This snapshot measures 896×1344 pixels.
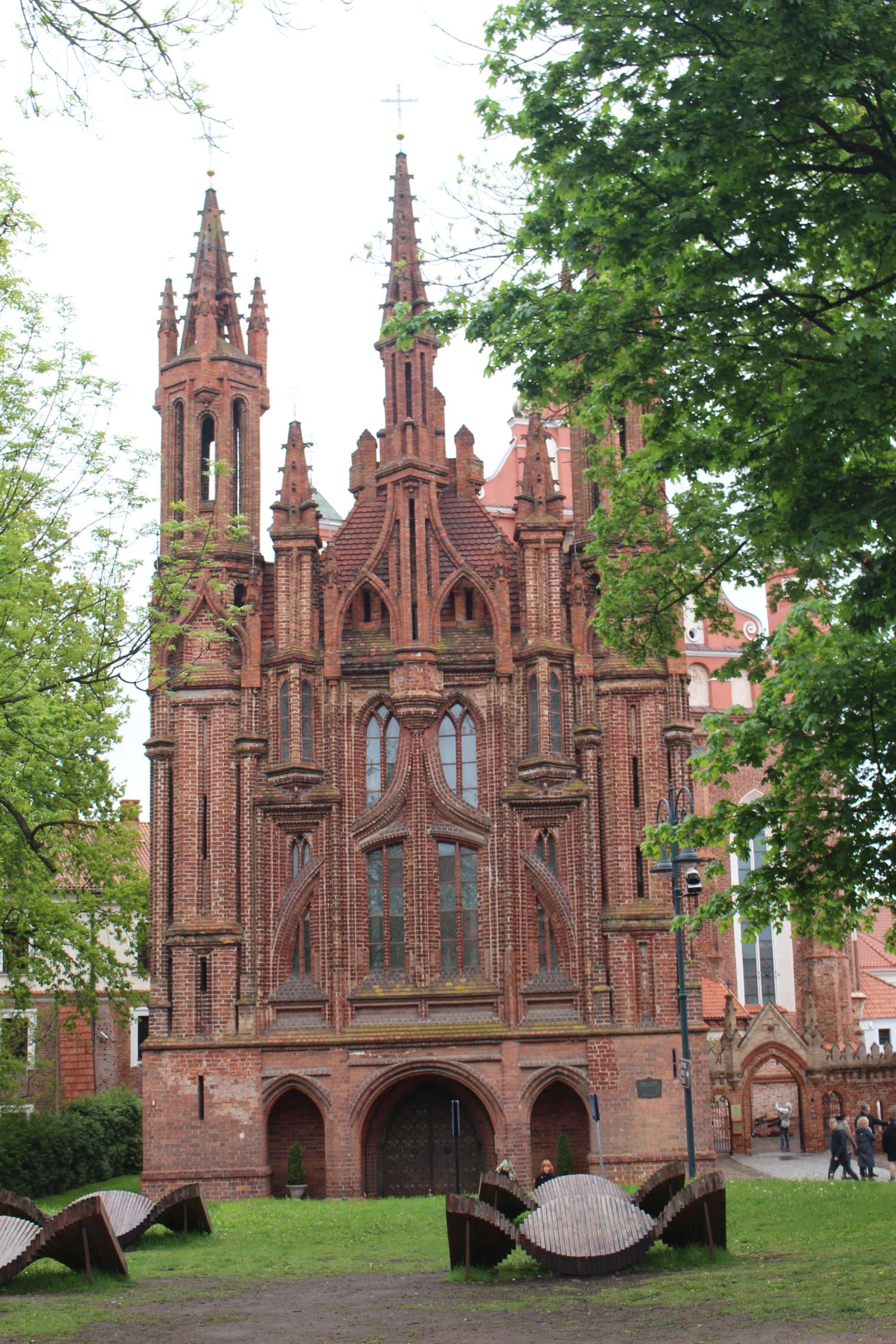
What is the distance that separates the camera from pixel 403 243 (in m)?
35.5

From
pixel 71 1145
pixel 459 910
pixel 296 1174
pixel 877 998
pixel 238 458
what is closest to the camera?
pixel 296 1174

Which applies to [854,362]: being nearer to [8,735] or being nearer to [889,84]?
[889,84]

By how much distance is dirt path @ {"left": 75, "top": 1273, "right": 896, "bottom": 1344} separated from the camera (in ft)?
37.5

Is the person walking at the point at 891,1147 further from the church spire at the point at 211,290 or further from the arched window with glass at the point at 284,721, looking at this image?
the church spire at the point at 211,290

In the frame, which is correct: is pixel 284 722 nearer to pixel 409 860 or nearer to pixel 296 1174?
pixel 409 860

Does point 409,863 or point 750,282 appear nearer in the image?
point 750,282

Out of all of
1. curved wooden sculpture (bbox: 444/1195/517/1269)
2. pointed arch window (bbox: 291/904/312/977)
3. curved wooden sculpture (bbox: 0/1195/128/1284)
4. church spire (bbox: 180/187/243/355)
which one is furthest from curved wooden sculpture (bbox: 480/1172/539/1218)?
church spire (bbox: 180/187/243/355)

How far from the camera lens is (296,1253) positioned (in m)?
18.7

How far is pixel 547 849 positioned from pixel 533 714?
2.76 meters

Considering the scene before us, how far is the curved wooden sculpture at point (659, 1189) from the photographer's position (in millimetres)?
16219

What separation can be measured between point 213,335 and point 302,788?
10.6 metres

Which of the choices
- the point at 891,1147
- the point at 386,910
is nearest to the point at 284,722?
the point at 386,910

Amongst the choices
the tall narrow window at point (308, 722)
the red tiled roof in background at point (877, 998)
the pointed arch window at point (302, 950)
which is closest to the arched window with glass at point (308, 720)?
the tall narrow window at point (308, 722)

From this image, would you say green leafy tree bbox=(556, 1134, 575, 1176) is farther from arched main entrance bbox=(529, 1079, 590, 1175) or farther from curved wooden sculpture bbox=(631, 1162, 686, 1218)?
curved wooden sculpture bbox=(631, 1162, 686, 1218)
